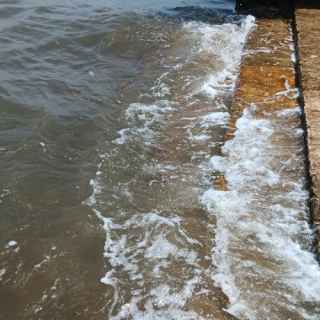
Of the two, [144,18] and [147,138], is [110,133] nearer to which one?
[147,138]

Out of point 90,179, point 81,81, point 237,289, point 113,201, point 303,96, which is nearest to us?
point 237,289

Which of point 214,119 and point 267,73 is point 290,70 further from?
point 214,119

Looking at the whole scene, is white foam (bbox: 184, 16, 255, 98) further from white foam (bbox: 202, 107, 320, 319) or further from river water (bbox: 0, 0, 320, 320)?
white foam (bbox: 202, 107, 320, 319)

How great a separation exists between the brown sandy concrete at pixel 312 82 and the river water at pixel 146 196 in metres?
0.14

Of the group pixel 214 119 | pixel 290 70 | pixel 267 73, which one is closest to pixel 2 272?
pixel 214 119

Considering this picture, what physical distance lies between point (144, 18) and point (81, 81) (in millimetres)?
3878

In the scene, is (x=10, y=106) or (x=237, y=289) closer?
(x=237, y=289)

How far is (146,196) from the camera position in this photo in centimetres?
488

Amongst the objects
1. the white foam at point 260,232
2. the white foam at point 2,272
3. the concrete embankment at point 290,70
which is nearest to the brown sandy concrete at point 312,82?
the concrete embankment at point 290,70

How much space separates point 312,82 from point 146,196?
3011 millimetres

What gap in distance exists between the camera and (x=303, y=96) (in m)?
6.30

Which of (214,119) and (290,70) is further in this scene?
(290,70)

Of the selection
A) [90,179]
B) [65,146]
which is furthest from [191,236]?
[65,146]

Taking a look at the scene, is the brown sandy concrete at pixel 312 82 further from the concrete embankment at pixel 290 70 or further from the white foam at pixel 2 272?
the white foam at pixel 2 272
